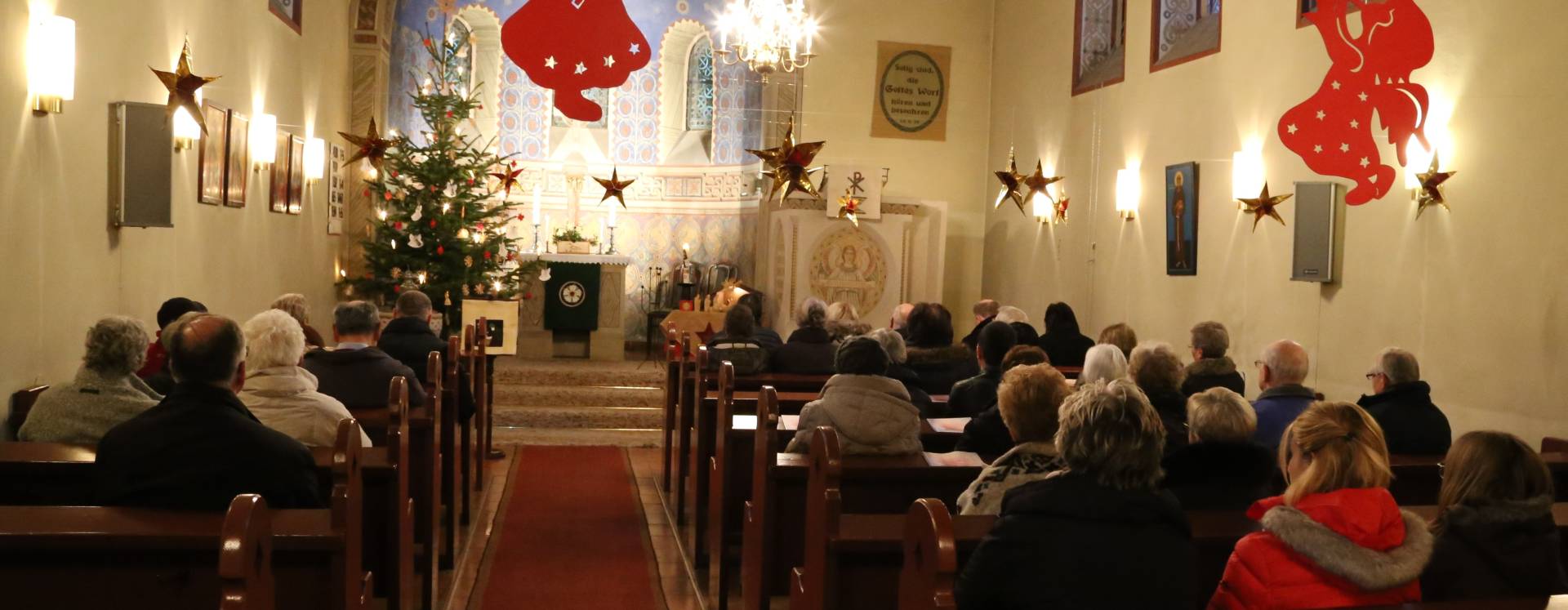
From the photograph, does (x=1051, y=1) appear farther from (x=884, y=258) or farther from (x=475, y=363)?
(x=475, y=363)

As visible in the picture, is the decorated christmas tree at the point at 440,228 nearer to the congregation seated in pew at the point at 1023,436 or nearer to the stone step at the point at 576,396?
the stone step at the point at 576,396

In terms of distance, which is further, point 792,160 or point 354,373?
point 792,160

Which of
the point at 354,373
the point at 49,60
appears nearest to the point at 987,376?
the point at 354,373

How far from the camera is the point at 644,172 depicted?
A: 1446 cm

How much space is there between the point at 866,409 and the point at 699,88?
1091 cm

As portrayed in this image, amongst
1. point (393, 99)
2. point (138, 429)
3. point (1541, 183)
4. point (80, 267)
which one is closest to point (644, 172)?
point (393, 99)

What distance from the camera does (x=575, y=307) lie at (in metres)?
11.8

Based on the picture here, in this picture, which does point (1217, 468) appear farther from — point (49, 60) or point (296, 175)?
point (296, 175)

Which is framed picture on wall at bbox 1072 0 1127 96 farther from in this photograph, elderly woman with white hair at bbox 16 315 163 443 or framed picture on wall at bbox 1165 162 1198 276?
elderly woman with white hair at bbox 16 315 163 443

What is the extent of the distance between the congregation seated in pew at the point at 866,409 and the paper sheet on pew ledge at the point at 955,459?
103 mm

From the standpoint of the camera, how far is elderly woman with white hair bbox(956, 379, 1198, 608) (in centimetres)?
230

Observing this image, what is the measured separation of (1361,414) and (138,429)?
2.77 metres

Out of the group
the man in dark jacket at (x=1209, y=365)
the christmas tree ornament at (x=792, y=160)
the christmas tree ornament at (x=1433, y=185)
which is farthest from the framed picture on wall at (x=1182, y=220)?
the man in dark jacket at (x=1209, y=365)

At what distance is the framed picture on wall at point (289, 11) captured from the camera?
9.07 m
